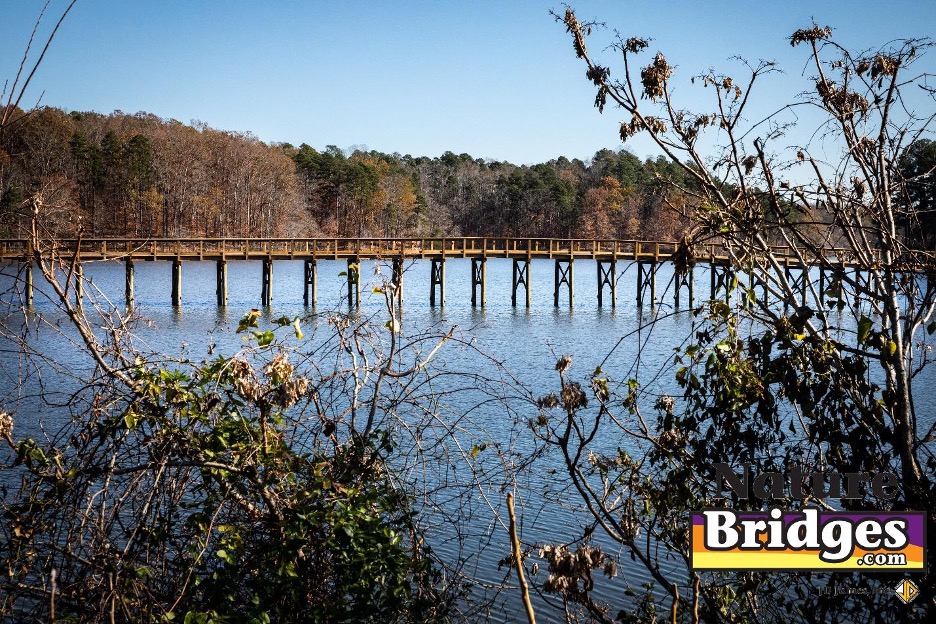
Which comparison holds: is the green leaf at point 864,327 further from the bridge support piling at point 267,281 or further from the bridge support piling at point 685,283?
the bridge support piling at point 267,281

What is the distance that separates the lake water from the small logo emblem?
1560mm

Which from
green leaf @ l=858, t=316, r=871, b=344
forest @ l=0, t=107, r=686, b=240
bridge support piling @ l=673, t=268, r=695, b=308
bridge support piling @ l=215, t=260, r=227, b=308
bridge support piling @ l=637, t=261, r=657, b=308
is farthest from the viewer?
forest @ l=0, t=107, r=686, b=240

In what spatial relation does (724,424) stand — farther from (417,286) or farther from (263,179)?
(263,179)

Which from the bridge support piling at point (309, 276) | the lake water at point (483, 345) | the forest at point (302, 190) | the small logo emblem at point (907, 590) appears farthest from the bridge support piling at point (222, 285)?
the small logo emblem at point (907, 590)

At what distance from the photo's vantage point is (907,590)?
15.3ft

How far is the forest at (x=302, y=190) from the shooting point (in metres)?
70.0

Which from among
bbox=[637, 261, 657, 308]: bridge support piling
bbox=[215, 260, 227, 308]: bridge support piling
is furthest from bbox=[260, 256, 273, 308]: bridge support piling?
bbox=[637, 261, 657, 308]: bridge support piling

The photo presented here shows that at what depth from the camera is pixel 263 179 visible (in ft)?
258

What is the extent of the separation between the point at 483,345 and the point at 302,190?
66299 millimetres

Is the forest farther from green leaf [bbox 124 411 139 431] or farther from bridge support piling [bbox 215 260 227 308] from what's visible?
green leaf [bbox 124 411 139 431]

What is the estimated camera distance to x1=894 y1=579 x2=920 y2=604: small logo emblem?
4.64m

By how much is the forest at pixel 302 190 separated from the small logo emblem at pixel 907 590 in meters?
50.6

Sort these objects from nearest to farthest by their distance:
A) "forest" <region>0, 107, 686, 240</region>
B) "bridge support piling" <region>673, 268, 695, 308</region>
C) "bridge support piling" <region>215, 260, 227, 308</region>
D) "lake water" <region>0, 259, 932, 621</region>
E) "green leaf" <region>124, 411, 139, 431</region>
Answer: "bridge support piling" <region>673, 268, 695, 308</region> < "green leaf" <region>124, 411, 139, 431</region> < "lake water" <region>0, 259, 932, 621</region> < "bridge support piling" <region>215, 260, 227, 308</region> < "forest" <region>0, 107, 686, 240</region>

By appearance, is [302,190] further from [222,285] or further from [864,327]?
[864,327]
